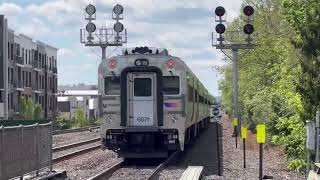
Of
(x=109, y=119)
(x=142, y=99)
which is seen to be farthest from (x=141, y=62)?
(x=109, y=119)

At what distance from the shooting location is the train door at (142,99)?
884 inches

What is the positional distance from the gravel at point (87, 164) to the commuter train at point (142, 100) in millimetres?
1062

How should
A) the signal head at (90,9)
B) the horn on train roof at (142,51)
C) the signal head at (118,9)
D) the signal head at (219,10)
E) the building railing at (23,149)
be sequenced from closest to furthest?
the building railing at (23,149)
the horn on train roof at (142,51)
the signal head at (219,10)
the signal head at (90,9)
the signal head at (118,9)

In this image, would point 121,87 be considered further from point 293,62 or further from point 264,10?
point 264,10

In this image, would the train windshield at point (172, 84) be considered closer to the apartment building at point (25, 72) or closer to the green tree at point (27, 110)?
the apartment building at point (25, 72)

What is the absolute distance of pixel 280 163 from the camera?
23922mm

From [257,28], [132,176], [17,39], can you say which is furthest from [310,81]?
[17,39]

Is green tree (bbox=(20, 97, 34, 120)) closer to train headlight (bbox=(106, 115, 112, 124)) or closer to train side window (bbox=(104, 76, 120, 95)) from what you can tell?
train side window (bbox=(104, 76, 120, 95))

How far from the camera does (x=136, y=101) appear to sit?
22.5 m

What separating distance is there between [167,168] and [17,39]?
69.4m

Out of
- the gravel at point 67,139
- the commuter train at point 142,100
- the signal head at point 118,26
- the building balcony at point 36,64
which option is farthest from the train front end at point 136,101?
the building balcony at point 36,64

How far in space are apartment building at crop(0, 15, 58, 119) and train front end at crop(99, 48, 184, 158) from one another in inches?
1684

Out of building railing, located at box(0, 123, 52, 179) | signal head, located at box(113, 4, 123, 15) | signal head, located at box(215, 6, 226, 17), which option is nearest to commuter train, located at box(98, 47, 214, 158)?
building railing, located at box(0, 123, 52, 179)

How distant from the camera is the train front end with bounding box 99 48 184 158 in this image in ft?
73.1
